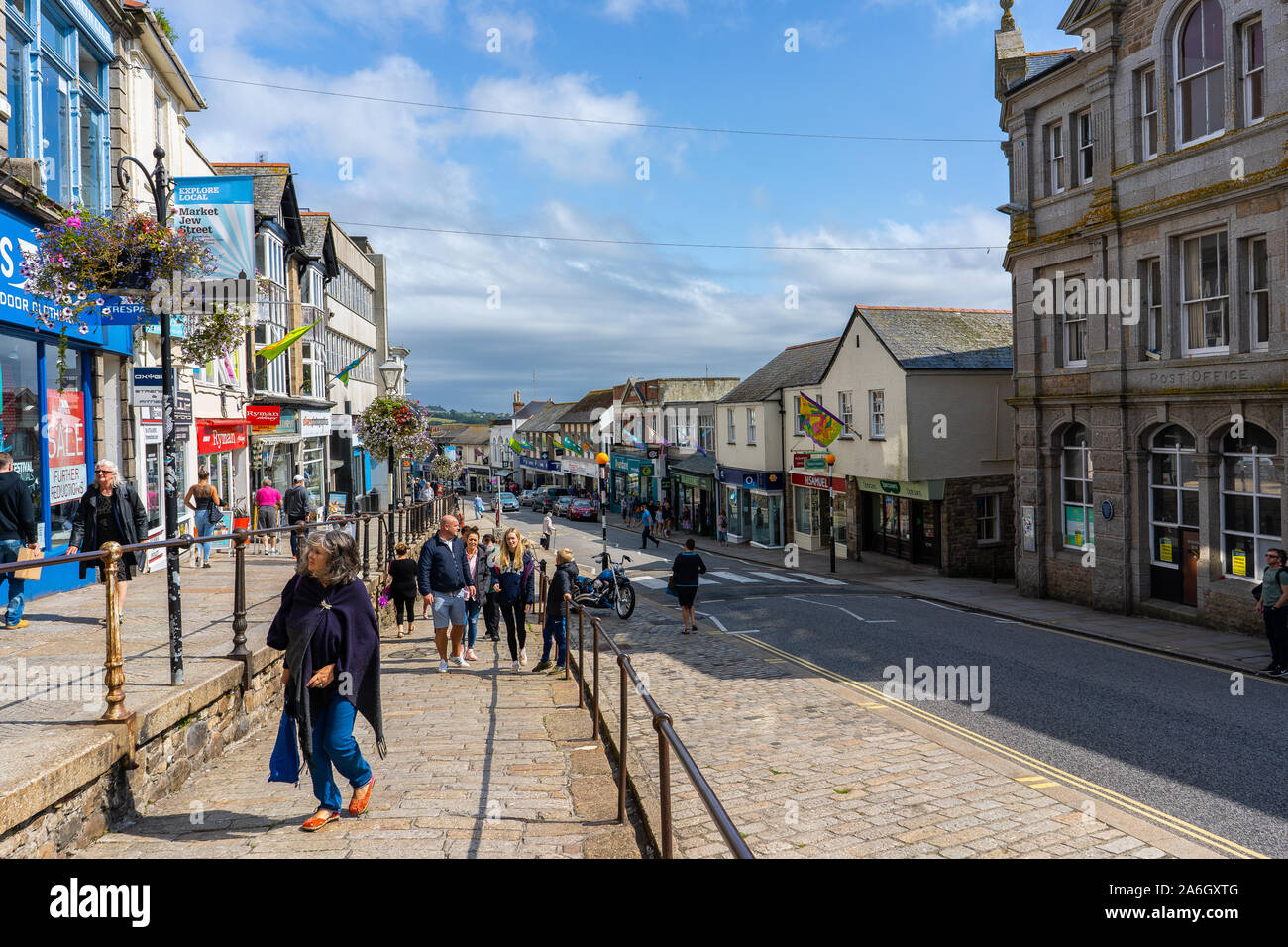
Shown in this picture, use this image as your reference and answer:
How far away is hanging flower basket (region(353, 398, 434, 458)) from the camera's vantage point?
1148 inches

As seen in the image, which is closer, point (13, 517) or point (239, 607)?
point (239, 607)

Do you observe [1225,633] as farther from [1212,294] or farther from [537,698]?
[537,698]

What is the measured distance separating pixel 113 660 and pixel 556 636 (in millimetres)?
6508

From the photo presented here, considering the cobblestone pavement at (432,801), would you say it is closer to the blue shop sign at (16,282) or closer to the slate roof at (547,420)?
the blue shop sign at (16,282)

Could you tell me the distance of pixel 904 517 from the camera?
104 ft

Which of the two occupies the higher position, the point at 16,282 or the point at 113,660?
the point at 16,282

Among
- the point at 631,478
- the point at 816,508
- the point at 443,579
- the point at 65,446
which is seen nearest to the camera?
the point at 443,579

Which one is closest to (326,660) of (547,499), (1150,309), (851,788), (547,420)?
(851,788)

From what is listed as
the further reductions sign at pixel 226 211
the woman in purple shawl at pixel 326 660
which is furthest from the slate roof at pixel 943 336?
the woman in purple shawl at pixel 326 660

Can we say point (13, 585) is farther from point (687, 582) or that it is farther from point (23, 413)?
point (687, 582)

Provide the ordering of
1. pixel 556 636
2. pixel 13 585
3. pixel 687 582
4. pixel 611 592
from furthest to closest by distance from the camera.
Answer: pixel 611 592
pixel 687 582
pixel 556 636
pixel 13 585

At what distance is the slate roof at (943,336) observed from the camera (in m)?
30.2

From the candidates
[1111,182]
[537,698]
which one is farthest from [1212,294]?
[537,698]
